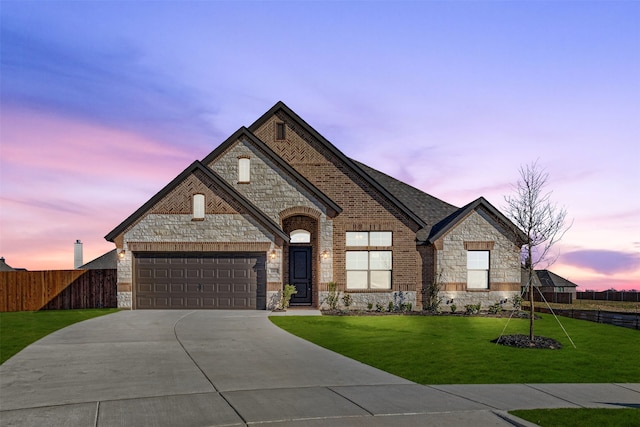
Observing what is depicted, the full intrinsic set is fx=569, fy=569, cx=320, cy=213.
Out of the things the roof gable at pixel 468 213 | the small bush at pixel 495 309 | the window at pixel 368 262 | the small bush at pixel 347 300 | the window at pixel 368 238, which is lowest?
the small bush at pixel 495 309

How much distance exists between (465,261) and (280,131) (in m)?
11.4

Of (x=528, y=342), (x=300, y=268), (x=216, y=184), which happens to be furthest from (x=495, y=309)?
(x=216, y=184)

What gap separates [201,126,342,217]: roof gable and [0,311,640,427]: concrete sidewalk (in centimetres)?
1240

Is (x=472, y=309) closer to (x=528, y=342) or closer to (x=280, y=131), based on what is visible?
(x=528, y=342)

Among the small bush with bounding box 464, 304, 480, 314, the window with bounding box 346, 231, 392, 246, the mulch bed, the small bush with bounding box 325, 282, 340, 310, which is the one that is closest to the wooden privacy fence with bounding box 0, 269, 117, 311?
the small bush with bounding box 325, 282, 340, 310

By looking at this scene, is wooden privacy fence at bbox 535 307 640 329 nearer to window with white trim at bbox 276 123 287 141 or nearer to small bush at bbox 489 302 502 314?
small bush at bbox 489 302 502 314

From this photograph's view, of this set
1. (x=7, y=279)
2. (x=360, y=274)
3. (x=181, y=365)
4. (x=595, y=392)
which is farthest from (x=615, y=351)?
(x=7, y=279)

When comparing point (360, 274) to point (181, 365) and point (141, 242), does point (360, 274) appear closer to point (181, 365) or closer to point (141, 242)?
point (141, 242)

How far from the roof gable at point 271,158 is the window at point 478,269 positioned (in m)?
7.31

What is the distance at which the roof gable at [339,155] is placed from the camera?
27656mm

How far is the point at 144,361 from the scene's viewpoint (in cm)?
1242

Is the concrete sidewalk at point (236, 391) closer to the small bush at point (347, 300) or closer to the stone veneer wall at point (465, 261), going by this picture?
the small bush at point (347, 300)

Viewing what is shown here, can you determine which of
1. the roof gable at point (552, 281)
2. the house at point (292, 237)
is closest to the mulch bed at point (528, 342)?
the house at point (292, 237)

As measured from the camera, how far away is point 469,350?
1491cm
